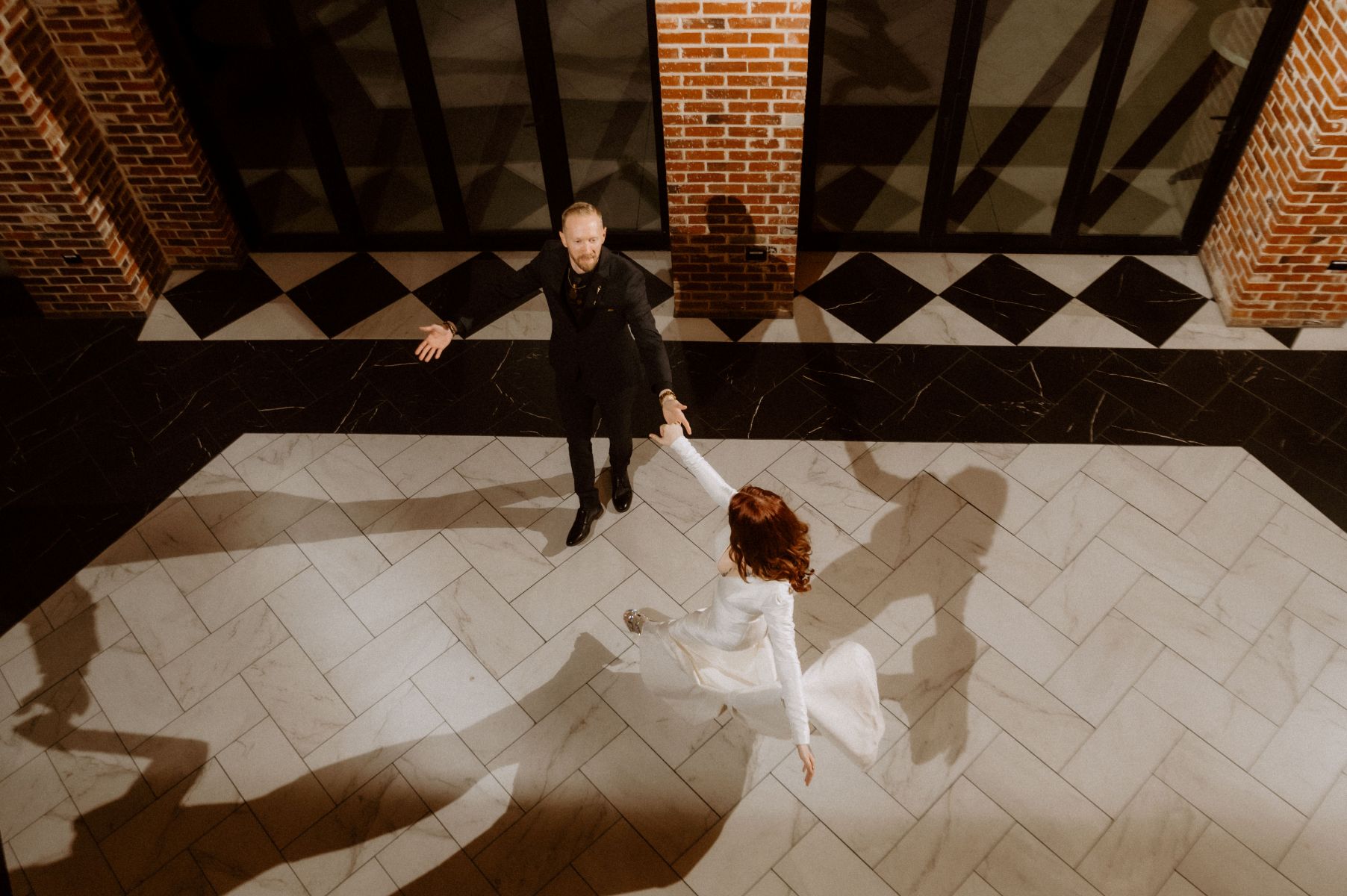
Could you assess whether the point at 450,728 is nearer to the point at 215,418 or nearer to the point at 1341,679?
the point at 215,418

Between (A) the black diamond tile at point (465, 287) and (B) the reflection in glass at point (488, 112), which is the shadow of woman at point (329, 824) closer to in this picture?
(A) the black diamond tile at point (465, 287)

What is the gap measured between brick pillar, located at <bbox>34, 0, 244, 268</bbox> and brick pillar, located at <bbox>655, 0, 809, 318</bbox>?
259cm

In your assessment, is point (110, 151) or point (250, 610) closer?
point (250, 610)

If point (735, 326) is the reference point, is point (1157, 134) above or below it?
above

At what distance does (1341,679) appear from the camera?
339cm

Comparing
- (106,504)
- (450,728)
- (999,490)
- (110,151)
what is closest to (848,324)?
(999,490)

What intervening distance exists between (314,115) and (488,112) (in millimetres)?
1589

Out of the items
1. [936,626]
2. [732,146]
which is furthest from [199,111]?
[936,626]

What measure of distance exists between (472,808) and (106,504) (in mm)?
2336

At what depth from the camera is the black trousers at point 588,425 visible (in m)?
3.46

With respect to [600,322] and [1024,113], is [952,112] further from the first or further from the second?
[600,322]

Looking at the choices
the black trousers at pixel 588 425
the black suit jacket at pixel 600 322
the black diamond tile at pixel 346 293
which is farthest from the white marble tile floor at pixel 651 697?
the black diamond tile at pixel 346 293

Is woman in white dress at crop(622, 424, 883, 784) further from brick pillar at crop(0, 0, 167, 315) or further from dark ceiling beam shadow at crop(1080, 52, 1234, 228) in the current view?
brick pillar at crop(0, 0, 167, 315)

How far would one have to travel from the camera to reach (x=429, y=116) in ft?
15.6
